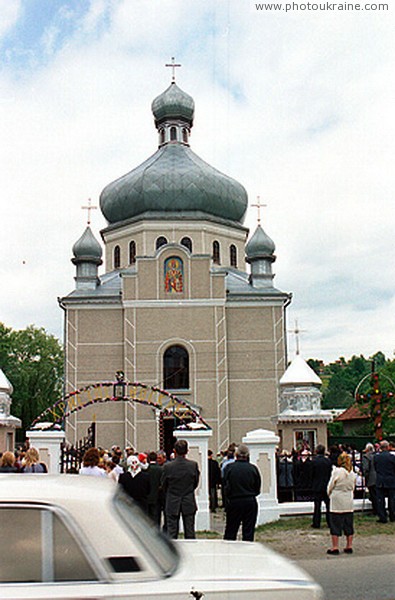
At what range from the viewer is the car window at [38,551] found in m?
4.06

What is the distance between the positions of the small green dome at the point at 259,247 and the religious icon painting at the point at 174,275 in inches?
187

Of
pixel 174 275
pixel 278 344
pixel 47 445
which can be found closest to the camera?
pixel 47 445

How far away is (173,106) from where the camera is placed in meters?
47.8

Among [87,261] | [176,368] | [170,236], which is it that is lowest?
[176,368]

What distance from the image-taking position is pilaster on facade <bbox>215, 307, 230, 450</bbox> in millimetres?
36844

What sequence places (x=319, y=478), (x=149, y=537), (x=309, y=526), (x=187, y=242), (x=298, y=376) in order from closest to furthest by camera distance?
1. (x=149, y=537)
2. (x=319, y=478)
3. (x=309, y=526)
4. (x=298, y=376)
5. (x=187, y=242)

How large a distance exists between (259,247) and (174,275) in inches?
223

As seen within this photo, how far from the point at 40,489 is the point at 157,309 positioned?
34.0 metres

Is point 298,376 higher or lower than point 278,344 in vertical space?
lower

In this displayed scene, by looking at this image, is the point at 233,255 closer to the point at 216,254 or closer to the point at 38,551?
the point at 216,254

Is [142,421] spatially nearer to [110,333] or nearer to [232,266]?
[110,333]

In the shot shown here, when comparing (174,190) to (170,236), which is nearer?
(170,236)

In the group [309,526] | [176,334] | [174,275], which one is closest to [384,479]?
[309,526]

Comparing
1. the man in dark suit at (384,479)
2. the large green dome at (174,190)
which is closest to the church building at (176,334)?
the large green dome at (174,190)
